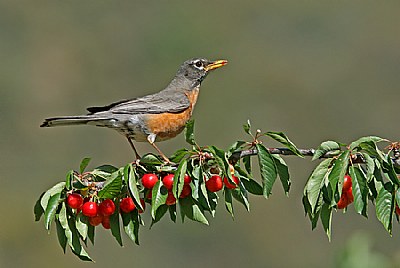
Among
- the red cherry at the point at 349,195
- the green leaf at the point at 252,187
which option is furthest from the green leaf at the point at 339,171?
the green leaf at the point at 252,187

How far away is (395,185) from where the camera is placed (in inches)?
132

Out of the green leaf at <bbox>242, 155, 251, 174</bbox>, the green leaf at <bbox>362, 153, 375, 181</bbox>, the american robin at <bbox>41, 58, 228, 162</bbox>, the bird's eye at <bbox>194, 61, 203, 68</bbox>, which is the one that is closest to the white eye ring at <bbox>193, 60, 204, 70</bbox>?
the bird's eye at <bbox>194, 61, 203, 68</bbox>

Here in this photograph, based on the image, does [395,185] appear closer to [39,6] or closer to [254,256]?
[254,256]

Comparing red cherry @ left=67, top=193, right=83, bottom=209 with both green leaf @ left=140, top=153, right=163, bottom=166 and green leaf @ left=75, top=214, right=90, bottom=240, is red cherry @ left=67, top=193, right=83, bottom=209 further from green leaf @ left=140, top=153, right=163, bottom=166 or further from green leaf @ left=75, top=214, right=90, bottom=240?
green leaf @ left=140, top=153, right=163, bottom=166

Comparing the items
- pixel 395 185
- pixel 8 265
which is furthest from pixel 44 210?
pixel 8 265

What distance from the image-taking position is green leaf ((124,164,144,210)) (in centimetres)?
356

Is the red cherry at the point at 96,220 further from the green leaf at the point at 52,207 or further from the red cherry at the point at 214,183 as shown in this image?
the red cherry at the point at 214,183

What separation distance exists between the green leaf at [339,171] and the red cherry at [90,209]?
100 centimetres

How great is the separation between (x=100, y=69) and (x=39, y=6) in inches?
157

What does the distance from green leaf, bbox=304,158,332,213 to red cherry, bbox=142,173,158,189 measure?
67cm

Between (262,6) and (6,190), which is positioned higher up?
(262,6)

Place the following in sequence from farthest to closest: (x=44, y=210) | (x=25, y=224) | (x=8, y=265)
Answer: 1. (x=25, y=224)
2. (x=8, y=265)
3. (x=44, y=210)

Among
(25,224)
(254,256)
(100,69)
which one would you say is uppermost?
(100,69)

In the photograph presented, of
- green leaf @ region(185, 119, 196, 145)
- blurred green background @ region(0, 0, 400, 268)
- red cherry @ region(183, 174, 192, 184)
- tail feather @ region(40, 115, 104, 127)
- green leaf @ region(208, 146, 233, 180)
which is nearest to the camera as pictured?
green leaf @ region(208, 146, 233, 180)
